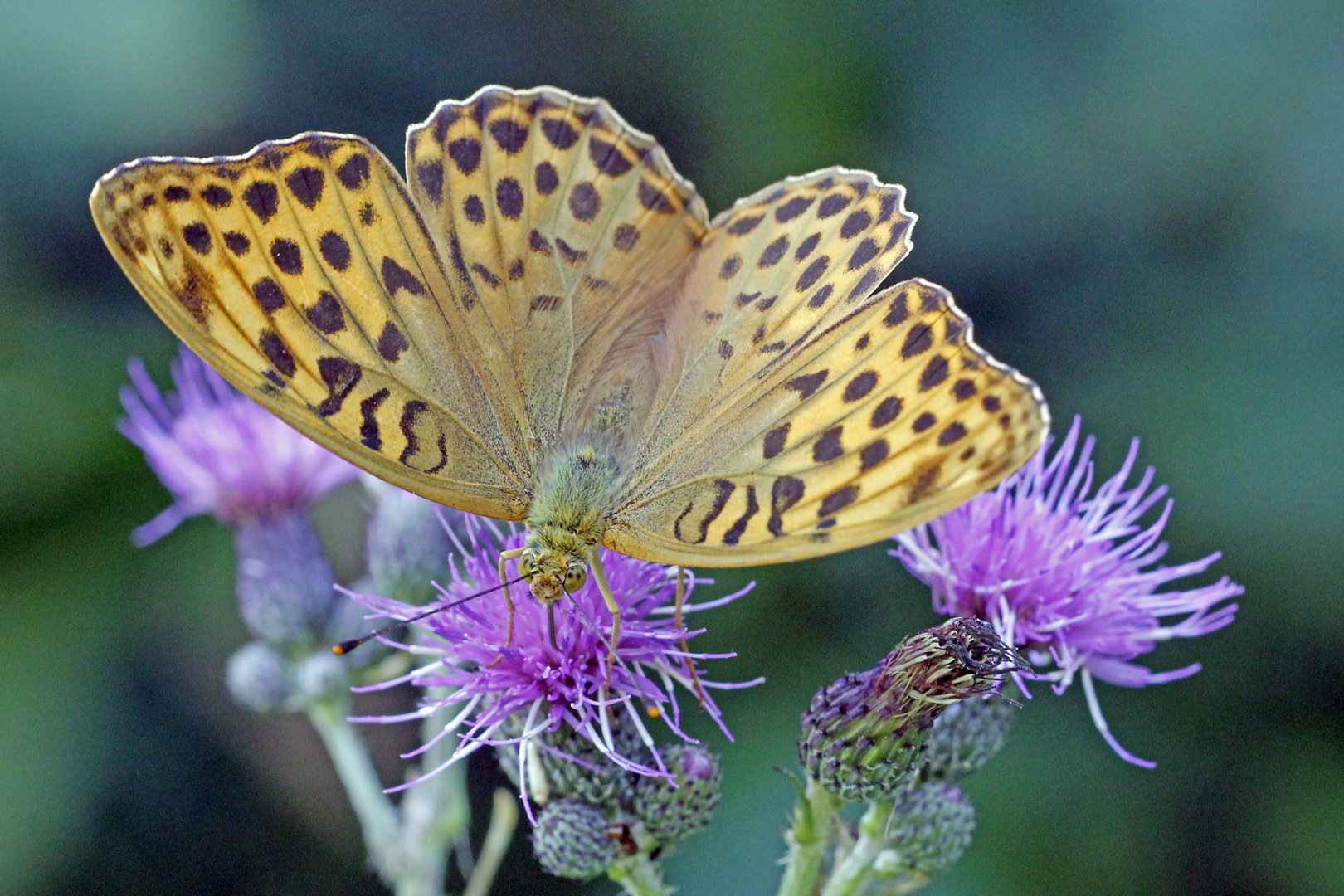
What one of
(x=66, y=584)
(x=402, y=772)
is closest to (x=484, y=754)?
(x=402, y=772)

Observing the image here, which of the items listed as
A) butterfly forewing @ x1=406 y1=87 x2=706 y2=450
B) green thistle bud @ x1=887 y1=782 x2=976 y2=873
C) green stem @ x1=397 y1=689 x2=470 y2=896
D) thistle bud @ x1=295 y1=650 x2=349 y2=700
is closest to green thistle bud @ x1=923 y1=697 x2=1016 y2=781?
green thistle bud @ x1=887 y1=782 x2=976 y2=873

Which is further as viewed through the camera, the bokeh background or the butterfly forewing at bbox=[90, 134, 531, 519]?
the bokeh background

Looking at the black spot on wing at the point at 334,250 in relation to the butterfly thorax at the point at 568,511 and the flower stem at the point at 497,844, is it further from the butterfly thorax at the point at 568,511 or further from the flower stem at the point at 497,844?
the flower stem at the point at 497,844

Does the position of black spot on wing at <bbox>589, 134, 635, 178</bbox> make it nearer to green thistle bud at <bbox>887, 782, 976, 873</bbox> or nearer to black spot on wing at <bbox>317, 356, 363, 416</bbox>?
black spot on wing at <bbox>317, 356, 363, 416</bbox>

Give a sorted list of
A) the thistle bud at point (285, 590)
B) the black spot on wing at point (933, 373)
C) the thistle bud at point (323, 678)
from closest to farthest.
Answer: the black spot on wing at point (933, 373)
the thistle bud at point (323, 678)
the thistle bud at point (285, 590)

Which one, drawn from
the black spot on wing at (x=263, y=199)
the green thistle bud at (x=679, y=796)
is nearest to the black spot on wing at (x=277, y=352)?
the black spot on wing at (x=263, y=199)

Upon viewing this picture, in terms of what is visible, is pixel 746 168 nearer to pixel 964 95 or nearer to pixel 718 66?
pixel 718 66
